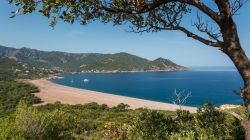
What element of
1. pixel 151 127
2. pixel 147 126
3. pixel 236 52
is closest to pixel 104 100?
pixel 147 126

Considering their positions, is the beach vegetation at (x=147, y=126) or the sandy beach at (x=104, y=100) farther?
the sandy beach at (x=104, y=100)

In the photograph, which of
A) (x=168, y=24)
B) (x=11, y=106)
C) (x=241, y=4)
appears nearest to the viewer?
(x=241, y=4)

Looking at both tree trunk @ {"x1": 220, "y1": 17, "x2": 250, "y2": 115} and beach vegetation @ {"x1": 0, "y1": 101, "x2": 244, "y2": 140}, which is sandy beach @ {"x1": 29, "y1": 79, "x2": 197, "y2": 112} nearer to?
beach vegetation @ {"x1": 0, "y1": 101, "x2": 244, "y2": 140}

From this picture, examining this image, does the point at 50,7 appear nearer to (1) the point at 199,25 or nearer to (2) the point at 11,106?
(1) the point at 199,25

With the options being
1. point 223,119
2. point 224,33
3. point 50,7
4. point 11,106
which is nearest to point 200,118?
point 223,119

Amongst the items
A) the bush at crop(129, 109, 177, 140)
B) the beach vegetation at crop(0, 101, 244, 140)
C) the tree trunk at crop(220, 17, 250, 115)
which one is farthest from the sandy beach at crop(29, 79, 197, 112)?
the tree trunk at crop(220, 17, 250, 115)

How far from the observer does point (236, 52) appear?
25.7 feet

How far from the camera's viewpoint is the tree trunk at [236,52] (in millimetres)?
7680

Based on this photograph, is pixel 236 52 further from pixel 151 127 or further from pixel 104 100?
pixel 104 100

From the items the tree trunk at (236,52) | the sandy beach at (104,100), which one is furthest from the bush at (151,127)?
the sandy beach at (104,100)

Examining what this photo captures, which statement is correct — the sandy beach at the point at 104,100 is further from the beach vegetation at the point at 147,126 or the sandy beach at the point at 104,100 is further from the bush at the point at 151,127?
the bush at the point at 151,127

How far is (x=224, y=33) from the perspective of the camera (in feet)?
26.2

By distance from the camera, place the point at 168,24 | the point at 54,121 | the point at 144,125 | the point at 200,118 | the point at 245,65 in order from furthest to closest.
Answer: the point at 54,121 < the point at 200,118 < the point at 144,125 < the point at 168,24 < the point at 245,65

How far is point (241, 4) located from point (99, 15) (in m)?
4.78
